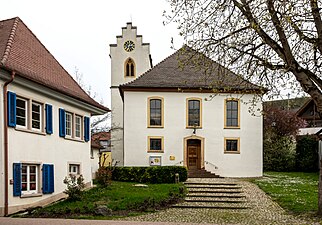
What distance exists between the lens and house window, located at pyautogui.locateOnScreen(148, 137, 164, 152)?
1309 inches

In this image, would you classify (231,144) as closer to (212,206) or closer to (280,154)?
(280,154)

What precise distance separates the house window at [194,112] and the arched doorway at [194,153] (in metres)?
1.08

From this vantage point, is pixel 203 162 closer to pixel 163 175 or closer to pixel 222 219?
pixel 163 175

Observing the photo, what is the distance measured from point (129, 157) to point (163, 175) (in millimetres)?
7036

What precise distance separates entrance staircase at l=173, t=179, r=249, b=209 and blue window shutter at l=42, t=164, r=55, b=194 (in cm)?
517

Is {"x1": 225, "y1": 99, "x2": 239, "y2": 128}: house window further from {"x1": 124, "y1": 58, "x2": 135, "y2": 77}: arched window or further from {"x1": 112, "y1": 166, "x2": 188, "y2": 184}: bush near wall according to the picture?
{"x1": 124, "y1": 58, "x2": 135, "y2": 77}: arched window

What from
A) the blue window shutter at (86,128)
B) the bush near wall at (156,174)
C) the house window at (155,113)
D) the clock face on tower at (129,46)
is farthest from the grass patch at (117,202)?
the clock face on tower at (129,46)

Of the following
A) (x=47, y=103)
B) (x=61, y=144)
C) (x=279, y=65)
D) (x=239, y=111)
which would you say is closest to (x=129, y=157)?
(x=239, y=111)

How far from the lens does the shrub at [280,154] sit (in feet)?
127

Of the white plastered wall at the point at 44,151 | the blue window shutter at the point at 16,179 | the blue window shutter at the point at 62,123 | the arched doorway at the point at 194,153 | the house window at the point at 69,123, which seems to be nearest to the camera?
the blue window shutter at the point at 16,179

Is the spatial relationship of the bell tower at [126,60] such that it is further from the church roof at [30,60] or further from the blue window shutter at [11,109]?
the blue window shutter at [11,109]

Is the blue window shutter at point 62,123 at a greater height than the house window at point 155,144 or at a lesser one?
greater

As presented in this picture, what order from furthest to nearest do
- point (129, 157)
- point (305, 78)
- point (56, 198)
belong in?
point (129, 157), point (56, 198), point (305, 78)

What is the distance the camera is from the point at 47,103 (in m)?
18.1
